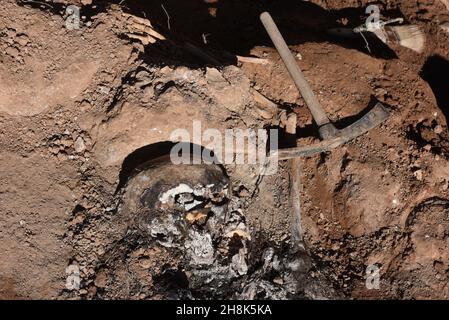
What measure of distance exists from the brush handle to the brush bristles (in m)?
1.86

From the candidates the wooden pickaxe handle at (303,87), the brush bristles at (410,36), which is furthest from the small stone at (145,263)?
the brush bristles at (410,36)

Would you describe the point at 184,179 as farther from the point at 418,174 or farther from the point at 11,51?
the point at 418,174

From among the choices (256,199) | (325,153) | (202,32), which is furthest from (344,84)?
(202,32)

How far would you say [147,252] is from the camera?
3.93 meters

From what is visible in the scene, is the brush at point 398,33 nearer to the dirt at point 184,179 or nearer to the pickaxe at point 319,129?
the dirt at point 184,179

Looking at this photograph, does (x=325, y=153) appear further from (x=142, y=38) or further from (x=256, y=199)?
(x=142, y=38)

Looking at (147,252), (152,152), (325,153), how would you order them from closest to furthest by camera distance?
(147,252) < (152,152) < (325,153)

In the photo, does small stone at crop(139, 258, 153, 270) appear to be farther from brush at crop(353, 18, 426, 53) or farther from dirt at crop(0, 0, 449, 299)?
brush at crop(353, 18, 426, 53)

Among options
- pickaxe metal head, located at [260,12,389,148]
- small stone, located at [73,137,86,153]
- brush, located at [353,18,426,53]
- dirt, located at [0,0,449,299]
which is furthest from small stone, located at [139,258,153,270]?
brush, located at [353,18,426,53]

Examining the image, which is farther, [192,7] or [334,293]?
[192,7]

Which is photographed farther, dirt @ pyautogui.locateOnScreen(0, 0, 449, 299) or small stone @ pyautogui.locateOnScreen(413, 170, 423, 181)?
small stone @ pyautogui.locateOnScreen(413, 170, 423, 181)

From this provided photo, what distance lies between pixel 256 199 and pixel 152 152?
107 centimetres

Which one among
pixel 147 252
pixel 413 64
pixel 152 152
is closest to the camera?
pixel 147 252

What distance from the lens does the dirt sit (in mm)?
3977
